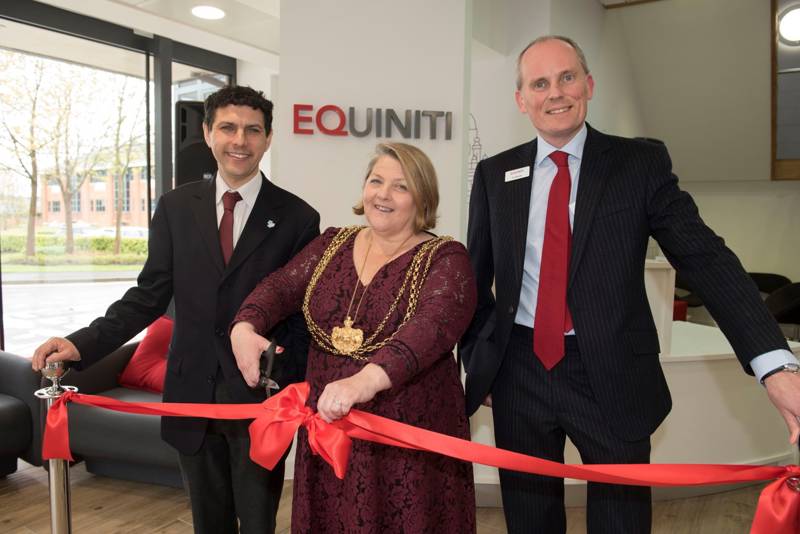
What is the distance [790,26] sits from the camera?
658 centimetres

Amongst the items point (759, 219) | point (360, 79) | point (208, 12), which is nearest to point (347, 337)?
→ point (360, 79)

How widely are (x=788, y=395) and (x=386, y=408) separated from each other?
990mm

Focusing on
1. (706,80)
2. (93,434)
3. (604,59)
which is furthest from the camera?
(706,80)

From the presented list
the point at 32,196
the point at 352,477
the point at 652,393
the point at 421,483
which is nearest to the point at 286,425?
the point at 352,477

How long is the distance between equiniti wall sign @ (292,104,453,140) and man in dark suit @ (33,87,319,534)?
4.86 ft

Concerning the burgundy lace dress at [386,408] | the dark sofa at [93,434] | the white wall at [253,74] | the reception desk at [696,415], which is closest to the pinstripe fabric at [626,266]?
the burgundy lace dress at [386,408]

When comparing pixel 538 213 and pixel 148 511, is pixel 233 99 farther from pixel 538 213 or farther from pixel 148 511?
pixel 148 511

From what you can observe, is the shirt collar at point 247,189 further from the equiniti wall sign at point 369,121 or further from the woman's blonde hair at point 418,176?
the equiniti wall sign at point 369,121

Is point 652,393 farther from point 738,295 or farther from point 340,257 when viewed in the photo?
point 340,257

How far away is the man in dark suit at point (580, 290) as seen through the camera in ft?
5.65

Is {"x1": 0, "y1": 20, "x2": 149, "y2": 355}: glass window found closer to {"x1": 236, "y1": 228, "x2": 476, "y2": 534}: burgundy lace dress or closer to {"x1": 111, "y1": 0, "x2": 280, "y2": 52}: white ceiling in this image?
{"x1": 111, "y1": 0, "x2": 280, "y2": 52}: white ceiling

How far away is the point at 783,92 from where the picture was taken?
7133 mm

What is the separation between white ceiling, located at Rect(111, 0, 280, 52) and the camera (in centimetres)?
500

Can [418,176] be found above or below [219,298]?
above
